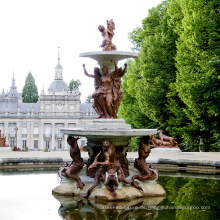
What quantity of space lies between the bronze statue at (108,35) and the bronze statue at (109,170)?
7.97 feet

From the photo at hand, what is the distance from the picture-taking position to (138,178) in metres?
8.26

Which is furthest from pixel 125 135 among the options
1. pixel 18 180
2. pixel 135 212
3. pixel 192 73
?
pixel 192 73

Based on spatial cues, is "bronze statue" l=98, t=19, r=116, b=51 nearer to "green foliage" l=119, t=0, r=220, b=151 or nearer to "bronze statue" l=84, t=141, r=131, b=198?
"bronze statue" l=84, t=141, r=131, b=198

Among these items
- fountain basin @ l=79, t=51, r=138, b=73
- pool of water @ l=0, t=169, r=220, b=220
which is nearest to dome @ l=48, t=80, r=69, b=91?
pool of water @ l=0, t=169, r=220, b=220

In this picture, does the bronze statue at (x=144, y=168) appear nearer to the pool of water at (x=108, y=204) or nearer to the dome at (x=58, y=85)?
the pool of water at (x=108, y=204)

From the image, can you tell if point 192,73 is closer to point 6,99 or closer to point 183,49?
point 183,49

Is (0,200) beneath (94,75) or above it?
beneath

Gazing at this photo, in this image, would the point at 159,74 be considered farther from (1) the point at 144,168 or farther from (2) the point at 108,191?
(2) the point at 108,191

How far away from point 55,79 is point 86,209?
68.3 m

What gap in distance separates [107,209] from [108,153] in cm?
130

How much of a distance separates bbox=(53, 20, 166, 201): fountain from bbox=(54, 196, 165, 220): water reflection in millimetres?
235

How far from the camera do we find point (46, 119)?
74812 millimetres

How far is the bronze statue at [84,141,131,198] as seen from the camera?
7.61 metres

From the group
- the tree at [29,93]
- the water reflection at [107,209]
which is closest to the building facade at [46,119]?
the tree at [29,93]
